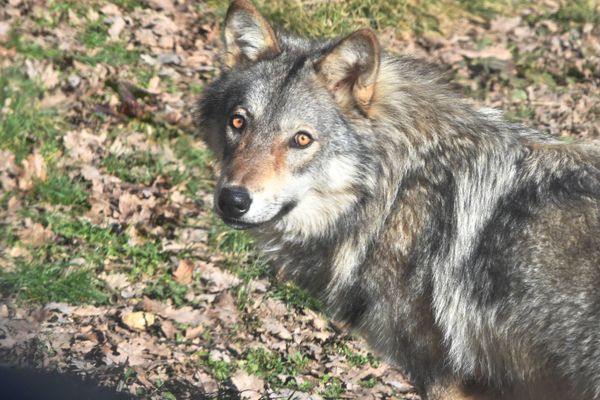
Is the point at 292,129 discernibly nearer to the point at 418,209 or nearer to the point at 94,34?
the point at 418,209

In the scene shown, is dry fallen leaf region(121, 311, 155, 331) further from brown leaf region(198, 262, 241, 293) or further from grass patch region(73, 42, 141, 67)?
grass patch region(73, 42, 141, 67)

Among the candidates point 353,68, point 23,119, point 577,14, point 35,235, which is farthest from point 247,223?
point 577,14

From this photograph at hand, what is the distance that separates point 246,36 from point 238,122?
2.01 ft

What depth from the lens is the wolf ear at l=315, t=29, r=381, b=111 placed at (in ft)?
16.4

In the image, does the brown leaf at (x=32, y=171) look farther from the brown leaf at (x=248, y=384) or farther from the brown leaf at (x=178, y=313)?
the brown leaf at (x=248, y=384)

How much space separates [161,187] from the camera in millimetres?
7941

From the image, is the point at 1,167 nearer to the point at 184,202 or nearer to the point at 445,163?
the point at 184,202

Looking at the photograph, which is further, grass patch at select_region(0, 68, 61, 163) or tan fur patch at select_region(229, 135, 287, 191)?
grass patch at select_region(0, 68, 61, 163)

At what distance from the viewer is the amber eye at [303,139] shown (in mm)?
5086

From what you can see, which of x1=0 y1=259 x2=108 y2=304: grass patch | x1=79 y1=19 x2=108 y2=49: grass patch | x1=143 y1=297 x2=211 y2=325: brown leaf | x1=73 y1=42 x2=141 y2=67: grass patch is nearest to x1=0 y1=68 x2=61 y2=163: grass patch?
x1=73 y1=42 x2=141 y2=67: grass patch

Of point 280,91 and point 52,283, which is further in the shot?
point 52,283

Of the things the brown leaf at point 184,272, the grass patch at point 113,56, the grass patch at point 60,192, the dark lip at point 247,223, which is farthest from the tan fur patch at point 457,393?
the grass patch at point 113,56

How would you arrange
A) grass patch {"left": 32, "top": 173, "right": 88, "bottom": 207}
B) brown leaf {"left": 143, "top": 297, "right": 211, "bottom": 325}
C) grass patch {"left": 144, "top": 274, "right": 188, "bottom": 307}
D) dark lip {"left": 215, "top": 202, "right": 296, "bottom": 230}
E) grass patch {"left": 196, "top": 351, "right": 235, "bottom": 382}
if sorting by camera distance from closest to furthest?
dark lip {"left": 215, "top": 202, "right": 296, "bottom": 230}, grass patch {"left": 196, "top": 351, "right": 235, "bottom": 382}, brown leaf {"left": 143, "top": 297, "right": 211, "bottom": 325}, grass patch {"left": 144, "top": 274, "right": 188, "bottom": 307}, grass patch {"left": 32, "top": 173, "right": 88, "bottom": 207}

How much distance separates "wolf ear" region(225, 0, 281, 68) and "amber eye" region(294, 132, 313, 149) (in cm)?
66
